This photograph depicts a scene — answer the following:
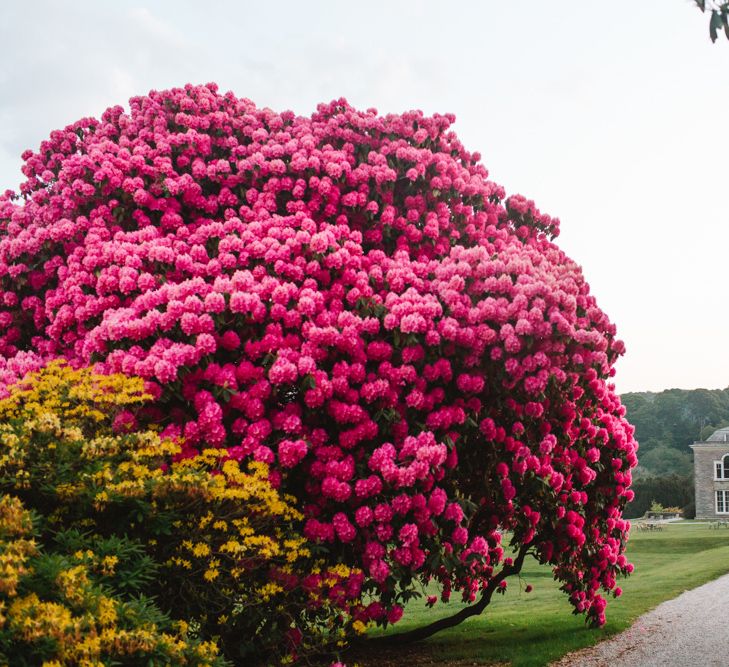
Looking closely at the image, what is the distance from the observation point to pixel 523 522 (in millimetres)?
10453

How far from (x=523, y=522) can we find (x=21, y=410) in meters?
6.68

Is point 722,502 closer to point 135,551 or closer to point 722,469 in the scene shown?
point 722,469

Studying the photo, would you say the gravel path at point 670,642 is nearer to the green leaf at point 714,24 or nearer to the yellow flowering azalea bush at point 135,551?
the yellow flowering azalea bush at point 135,551

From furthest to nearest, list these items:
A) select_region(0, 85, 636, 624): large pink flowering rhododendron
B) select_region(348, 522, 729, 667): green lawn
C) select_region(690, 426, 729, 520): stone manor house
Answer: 1. select_region(690, 426, 729, 520): stone manor house
2. select_region(348, 522, 729, 667): green lawn
3. select_region(0, 85, 636, 624): large pink flowering rhododendron

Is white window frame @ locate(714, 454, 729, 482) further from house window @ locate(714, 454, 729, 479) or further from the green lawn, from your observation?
the green lawn

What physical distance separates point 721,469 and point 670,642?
54.0 m

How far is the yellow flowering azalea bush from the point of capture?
4582 millimetres

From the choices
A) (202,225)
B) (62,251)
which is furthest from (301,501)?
(62,251)

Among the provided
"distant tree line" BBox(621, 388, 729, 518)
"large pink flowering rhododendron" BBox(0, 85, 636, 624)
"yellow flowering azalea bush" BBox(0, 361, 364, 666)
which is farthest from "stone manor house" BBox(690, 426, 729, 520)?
"yellow flowering azalea bush" BBox(0, 361, 364, 666)

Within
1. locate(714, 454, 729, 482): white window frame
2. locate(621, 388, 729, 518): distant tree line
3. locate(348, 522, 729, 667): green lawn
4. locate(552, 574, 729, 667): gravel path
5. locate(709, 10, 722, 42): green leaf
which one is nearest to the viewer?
locate(709, 10, 722, 42): green leaf

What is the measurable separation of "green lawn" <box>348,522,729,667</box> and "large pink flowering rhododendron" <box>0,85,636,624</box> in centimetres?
113

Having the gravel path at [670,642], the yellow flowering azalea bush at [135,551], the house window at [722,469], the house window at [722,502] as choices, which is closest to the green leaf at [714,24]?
the yellow flowering azalea bush at [135,551]

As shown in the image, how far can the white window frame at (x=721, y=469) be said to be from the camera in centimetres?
6012

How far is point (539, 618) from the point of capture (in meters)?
15.5
